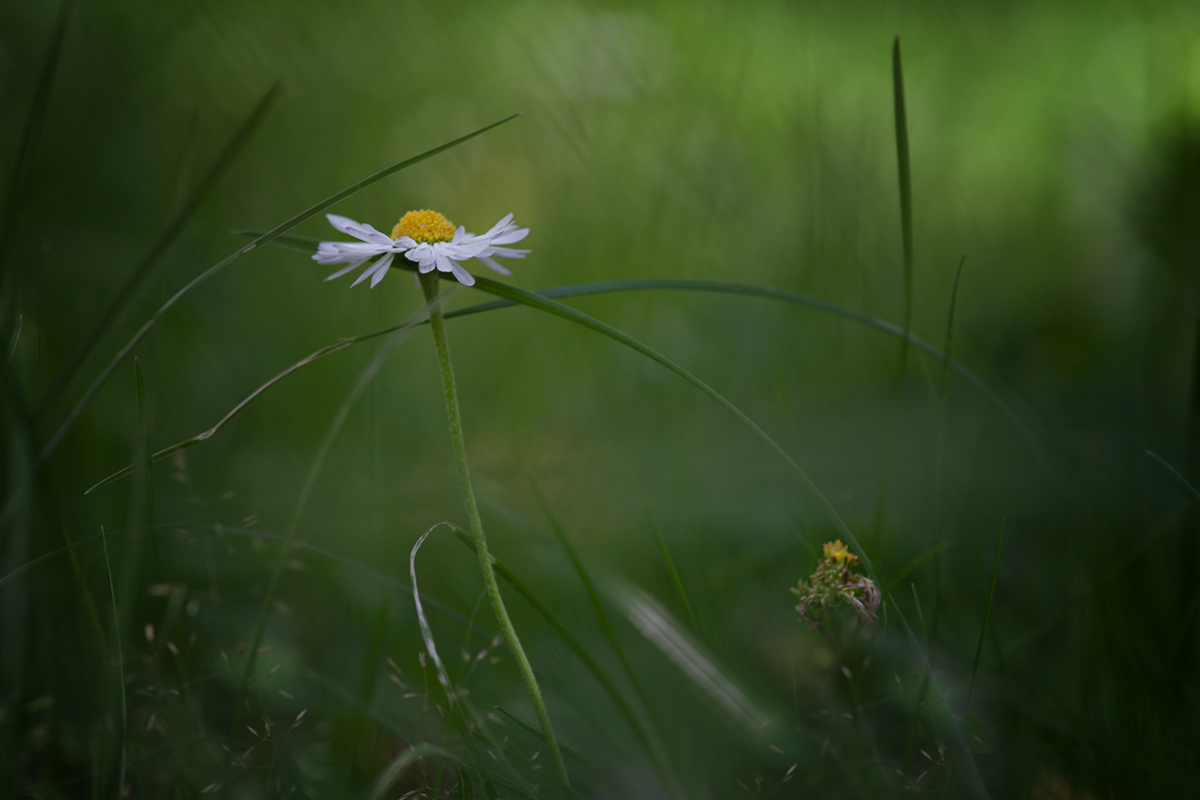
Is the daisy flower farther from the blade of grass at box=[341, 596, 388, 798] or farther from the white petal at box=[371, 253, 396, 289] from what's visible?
the blade of grass at box=[341, 596, 388, 798]

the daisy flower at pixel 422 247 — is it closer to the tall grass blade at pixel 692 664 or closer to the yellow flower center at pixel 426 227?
the yellow flower center at pixel 426 227

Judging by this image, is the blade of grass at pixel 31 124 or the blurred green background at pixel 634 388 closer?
the blade of grass at pixel 31 124

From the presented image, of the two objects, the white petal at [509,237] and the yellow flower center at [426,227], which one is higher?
the yellow flower center at [426,227]

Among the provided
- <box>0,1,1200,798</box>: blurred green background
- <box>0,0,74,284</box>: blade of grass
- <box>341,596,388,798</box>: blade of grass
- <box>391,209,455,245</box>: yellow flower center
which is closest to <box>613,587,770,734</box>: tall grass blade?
<box>0,1,1200,798</box>: blurred green background

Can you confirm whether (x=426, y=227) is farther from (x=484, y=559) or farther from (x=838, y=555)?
(x=838, y=555)

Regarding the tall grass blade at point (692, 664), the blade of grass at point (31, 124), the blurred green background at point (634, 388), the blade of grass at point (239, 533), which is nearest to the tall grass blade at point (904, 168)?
the blurred green background at point (634, 388)

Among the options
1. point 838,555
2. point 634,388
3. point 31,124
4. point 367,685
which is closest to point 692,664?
point 838,555
